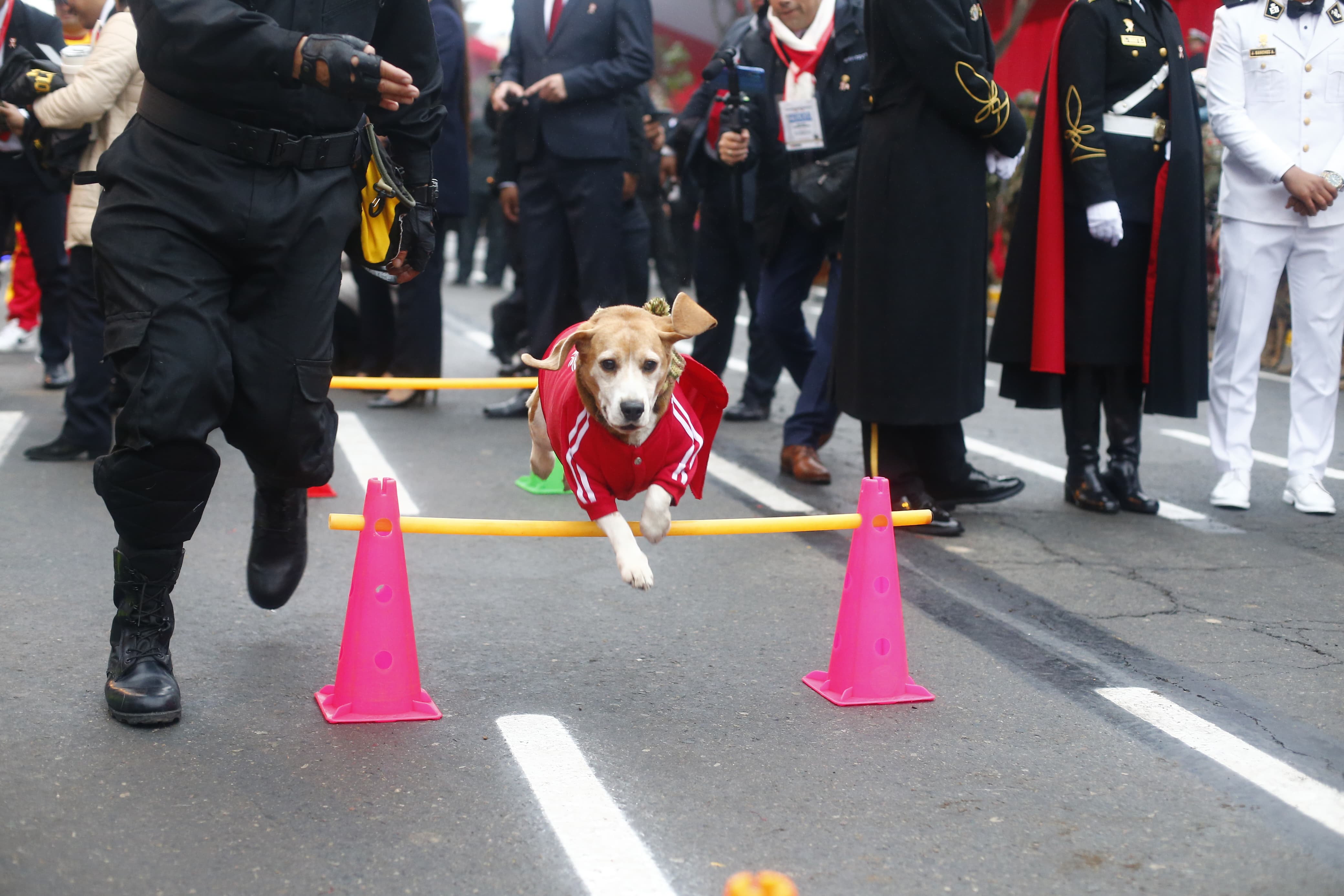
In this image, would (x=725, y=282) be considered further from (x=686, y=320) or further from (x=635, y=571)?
(x=635, y=571)

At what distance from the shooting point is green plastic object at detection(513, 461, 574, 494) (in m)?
6.14

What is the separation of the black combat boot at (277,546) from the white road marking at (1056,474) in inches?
142

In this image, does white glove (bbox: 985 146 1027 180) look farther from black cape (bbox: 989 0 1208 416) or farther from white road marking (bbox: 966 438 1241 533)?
white road marking (bbox: 966 438 1241 533)

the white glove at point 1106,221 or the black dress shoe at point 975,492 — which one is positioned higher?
the white glove at point 1106,221

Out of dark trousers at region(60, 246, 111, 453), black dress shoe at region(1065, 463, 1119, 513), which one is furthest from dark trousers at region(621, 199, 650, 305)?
dark trousers at region(60, 246, 111, 453)

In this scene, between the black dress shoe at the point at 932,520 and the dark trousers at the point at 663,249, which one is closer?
the black dress shoe at the point at 932,520

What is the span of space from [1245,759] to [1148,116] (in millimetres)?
3386

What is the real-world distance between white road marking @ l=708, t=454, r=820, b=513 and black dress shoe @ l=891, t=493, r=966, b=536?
1.20 feet

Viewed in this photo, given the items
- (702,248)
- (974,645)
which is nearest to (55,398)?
(702,248)

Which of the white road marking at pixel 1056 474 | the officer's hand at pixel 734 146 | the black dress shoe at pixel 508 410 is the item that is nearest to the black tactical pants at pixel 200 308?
the officer's hand at pixel 734 146

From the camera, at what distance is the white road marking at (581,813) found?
8.65 ft

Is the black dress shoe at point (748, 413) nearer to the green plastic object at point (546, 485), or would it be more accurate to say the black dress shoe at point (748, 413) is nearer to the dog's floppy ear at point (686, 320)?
the green plastic object at point (546, 485)

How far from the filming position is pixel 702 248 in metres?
7.69

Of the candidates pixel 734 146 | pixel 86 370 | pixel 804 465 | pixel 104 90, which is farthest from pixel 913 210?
pixel 86 370
